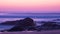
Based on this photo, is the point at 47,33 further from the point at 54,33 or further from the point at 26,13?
the point at 26,13

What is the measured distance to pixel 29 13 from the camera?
1734cm

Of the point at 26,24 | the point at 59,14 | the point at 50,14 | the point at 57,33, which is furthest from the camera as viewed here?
the point at 50,14

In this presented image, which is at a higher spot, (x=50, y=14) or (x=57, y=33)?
(x=50, y=14)

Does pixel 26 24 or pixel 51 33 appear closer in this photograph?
pixel 51 33

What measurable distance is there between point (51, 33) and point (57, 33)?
20cm

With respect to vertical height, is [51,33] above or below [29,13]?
below

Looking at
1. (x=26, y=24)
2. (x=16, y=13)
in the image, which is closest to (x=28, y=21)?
(x=26, y=24)

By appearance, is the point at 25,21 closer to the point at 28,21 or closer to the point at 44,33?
the point at 28,21

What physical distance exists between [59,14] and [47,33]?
32.9ft

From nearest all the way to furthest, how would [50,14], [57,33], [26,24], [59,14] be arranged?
[57,33] < [26,24] < [59,14] < [50,14]

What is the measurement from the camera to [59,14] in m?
15.9

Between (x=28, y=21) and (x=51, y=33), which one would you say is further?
(x=28, y=21)

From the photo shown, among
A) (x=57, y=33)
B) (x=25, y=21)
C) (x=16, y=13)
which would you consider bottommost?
(x=57, y=33)

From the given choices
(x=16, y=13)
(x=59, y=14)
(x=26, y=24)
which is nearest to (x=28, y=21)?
(x=26, y=24)
